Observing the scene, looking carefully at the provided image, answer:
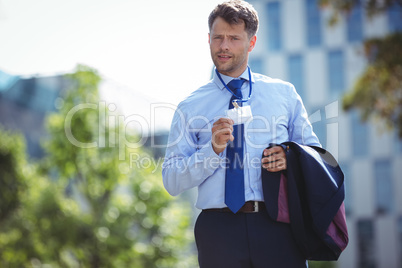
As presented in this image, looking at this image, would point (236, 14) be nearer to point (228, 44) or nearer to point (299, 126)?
point (228, 44)

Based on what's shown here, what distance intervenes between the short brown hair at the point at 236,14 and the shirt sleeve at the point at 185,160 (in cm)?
40

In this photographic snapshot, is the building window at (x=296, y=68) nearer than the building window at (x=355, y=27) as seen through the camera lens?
No

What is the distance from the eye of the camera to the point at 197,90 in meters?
1.95

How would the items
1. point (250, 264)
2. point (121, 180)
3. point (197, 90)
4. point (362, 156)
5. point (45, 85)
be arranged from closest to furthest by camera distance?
point (250, 264) → point (197, 90) → point (121, 180) → point (45, 85) → point (362, 156)

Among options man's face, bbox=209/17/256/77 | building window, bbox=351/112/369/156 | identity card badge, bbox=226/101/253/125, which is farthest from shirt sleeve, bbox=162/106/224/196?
building window, bbox=351/112/369/156

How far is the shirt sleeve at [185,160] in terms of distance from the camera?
170cm

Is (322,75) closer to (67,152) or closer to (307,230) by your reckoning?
(67,152)

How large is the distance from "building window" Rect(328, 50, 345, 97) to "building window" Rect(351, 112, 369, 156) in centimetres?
104

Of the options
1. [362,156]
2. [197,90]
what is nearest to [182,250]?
[197,90]

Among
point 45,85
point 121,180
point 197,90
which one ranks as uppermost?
point 45,85

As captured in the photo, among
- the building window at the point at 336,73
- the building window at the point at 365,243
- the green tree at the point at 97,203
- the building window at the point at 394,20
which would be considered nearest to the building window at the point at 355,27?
the building window at the point at 336,73

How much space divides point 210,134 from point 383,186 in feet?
47.8

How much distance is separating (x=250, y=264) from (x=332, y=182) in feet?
1.33

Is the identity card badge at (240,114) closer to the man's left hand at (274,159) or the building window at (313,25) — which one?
the man's left hand at (274,159)
